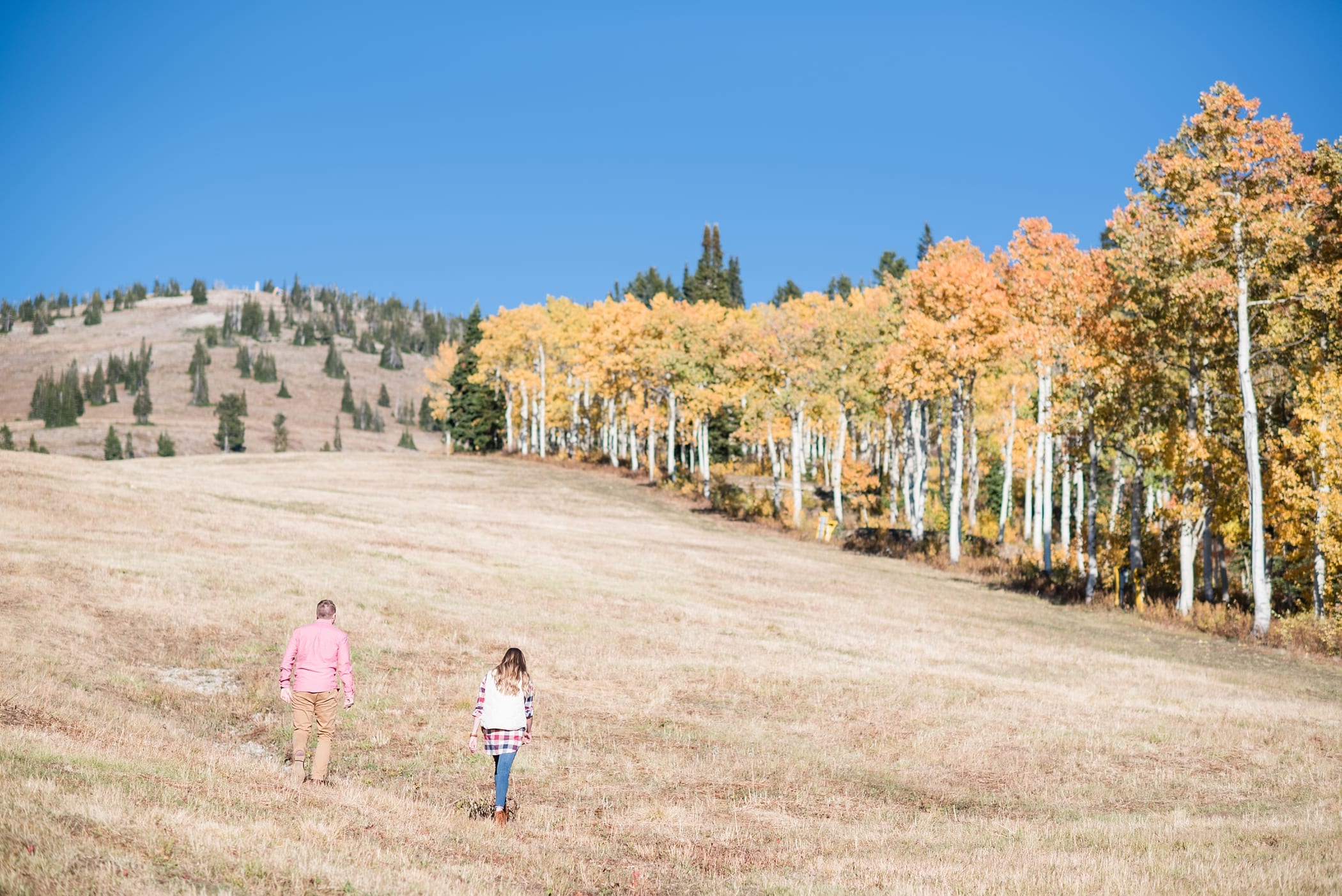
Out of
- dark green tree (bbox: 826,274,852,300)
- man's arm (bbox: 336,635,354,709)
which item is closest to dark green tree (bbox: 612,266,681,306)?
dark green tree (bbox: 826,274,852,300)

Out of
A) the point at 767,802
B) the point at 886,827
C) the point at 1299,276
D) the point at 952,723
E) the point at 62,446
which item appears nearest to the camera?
the point at 886,827

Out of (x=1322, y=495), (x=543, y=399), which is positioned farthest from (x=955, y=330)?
(x=543, y=399)

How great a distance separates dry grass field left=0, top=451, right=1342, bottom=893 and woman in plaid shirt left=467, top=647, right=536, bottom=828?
536 mm

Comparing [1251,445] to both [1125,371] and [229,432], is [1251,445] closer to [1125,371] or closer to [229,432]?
[1125,371]

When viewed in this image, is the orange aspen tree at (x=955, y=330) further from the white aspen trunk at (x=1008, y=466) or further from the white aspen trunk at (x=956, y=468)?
the white aspen trunk at (x=1008, y=466)

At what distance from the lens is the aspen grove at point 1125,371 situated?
2877 centimetres

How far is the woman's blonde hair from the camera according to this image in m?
10.7

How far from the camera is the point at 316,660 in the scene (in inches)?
447

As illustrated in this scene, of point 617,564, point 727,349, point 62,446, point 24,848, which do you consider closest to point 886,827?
point 24,848

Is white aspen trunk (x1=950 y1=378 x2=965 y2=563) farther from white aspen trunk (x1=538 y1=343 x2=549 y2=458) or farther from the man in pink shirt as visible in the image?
white aspen trunk (x1=538 y1=343 x2=549 y2=458)

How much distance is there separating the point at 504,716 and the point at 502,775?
0.65m

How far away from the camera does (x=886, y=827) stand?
11.7m

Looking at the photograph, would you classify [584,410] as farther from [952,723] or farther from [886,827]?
[886,827]

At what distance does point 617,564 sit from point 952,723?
17.9m
